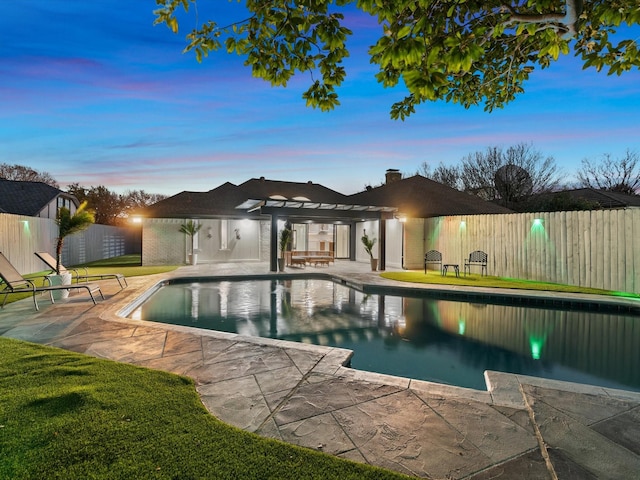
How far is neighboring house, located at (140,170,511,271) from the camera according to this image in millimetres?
16109

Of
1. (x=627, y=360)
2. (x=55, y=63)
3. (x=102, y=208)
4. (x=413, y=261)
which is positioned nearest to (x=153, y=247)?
(x=55, y=63)

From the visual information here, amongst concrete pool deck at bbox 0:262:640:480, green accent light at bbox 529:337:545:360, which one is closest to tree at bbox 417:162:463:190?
green accent light at bbox 529:337:545:360

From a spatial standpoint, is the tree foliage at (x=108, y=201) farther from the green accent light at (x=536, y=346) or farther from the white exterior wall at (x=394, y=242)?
the green accent light at (x=536, y=346)

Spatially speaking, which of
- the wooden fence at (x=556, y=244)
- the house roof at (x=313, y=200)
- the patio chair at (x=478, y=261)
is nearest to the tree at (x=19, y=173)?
the house roof at (x=313, y=200)

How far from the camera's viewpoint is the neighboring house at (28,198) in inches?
874

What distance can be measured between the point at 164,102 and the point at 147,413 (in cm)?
1329

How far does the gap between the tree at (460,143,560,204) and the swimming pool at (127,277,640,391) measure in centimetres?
2435

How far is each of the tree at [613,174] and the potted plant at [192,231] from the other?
119ft

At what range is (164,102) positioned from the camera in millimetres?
13133

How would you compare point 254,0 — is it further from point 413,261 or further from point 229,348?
point 413,261

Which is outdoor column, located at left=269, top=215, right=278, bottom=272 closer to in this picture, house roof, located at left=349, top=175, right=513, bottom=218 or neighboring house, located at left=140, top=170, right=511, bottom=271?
neighboring house, located at left=140, top=170, right=511, bottom=271

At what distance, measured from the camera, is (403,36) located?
235cm

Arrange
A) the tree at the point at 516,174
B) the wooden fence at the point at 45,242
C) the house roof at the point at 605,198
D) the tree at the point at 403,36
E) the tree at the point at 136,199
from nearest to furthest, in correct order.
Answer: the tree at the point at 403,36 < the wooden fence at the point at 45,242 < the house roof at the point at 605,198 < the tree at the point at 516,174 < the tree at the point at 136,199

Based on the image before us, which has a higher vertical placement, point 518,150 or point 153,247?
point 518,150
